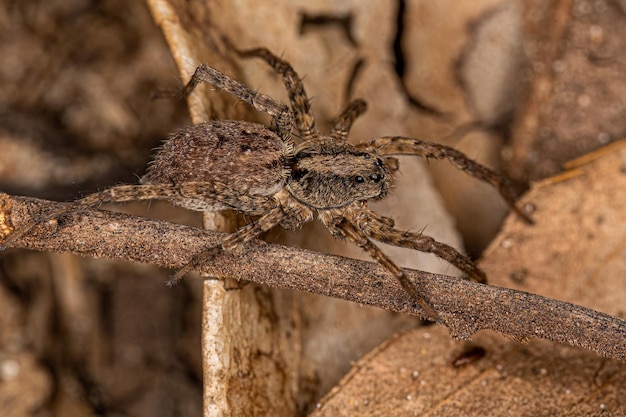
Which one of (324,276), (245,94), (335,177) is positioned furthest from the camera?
(335,177)

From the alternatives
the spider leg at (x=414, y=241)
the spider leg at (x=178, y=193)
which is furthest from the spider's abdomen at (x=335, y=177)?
the spider leg at (x=178, y=193)

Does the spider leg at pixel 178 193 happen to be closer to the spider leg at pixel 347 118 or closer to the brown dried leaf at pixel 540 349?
the spider leg at pixel 347 118

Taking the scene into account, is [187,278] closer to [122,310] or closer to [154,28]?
[122,310]

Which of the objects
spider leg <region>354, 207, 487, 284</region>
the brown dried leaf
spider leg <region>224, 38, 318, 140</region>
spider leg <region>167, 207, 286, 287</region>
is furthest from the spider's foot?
spider leg <region>224, 38, 318, 140</region>

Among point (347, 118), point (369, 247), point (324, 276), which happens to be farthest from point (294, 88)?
point (324, 276)

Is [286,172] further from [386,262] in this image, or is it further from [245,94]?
[386,262]

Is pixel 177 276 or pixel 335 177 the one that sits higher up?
pixel 335 177

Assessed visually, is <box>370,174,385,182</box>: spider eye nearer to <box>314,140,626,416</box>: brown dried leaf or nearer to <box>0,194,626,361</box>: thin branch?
<box>314,140,626,416</box>: brown dried leaf

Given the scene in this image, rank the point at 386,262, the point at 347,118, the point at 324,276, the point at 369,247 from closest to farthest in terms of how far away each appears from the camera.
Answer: the point at 324,276 → the point at 386,262 → the point at 369,247 → the point at 347,118
